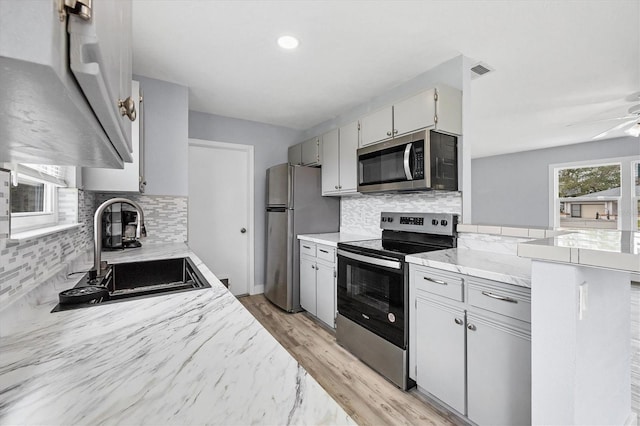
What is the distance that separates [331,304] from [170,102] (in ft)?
7.92

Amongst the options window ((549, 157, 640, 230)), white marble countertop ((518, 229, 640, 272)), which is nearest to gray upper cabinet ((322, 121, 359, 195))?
white marble countertop ((518, 229, 640, 272))

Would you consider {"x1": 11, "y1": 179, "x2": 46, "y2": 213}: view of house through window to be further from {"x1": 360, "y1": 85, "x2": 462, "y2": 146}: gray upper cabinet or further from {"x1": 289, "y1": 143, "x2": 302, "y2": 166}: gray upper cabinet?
{"x1": 289, "y1": 143, "x2": 302, "y2": 166}: gray upper cabinet

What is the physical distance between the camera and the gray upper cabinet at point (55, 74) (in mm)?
237

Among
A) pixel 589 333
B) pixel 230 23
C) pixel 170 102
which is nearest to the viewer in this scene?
pixel 589 333

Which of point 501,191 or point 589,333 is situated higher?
point 501,191

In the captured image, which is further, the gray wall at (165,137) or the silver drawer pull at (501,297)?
the gray wall at (165,137)

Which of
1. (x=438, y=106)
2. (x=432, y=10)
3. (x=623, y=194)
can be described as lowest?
(x=623, y=194)

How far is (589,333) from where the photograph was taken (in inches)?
43.4

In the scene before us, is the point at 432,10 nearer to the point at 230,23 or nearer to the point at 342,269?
the point at 230,23

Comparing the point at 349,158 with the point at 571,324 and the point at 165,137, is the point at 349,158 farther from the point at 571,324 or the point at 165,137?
the point at 571,324

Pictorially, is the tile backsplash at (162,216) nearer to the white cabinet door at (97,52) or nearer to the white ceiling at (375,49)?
the white ceiling at (375,49)

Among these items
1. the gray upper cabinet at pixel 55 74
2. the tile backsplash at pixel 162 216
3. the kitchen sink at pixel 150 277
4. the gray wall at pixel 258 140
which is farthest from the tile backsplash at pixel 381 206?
the gray upper cabinet at pixel 55 74

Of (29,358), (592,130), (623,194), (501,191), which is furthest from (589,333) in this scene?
(501,191)

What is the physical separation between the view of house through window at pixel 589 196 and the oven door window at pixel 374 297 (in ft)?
16.9
